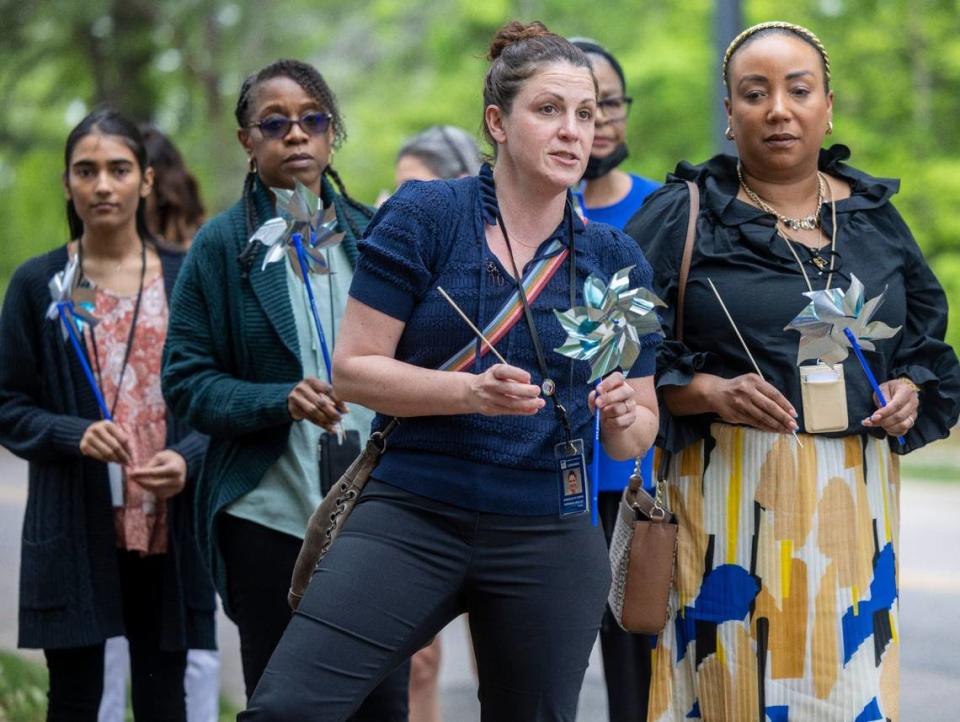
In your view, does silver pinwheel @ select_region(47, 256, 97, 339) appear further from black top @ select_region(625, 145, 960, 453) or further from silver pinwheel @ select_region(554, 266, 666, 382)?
silver pinwheel @ select_region(554, 266, 666, 382)

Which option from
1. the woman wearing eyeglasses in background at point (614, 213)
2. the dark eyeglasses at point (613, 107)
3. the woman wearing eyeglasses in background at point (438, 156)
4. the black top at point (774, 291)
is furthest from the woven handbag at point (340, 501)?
the woman wearing eyeglasses in background at point (438, 156)

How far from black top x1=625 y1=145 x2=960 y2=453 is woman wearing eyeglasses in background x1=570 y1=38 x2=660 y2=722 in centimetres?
93

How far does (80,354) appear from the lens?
205 inches

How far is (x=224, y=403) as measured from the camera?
174 inches

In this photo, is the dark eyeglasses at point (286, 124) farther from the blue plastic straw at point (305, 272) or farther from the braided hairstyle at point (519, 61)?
the braided hairstyle at point (519, 61)

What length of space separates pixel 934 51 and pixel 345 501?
1785 cm

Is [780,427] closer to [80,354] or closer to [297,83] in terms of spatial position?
[297,83]

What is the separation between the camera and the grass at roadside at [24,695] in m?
6.64

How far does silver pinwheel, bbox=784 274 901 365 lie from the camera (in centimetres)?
398

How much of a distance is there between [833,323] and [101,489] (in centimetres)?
256

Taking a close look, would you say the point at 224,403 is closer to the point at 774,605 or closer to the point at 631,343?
the point at 631,343

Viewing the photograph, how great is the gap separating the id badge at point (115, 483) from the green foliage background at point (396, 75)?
28.9 ft

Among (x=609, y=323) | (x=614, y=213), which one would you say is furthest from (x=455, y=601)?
(x=614, y=213)

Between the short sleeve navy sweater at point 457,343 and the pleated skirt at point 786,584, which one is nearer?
the short sleeve navy sweater at point 457,343
